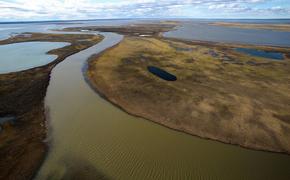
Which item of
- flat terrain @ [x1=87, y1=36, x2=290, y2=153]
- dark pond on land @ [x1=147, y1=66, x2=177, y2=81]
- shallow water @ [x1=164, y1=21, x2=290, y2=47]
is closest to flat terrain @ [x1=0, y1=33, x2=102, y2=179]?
flat terrain @ [x1=87, y1=36, x2=290, y2=153]

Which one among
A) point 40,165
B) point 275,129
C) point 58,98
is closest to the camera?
point 40,165

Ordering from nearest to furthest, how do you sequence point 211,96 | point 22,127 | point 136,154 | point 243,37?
point 136,154 → point 22,127 → point 211,96 → point 243,37

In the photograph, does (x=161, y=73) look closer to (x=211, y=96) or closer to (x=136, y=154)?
(x=211, y=96)

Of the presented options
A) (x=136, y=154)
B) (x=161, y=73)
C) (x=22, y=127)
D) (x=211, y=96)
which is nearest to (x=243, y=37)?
(x=161, y=73)

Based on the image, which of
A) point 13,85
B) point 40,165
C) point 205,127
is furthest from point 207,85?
point 13,85

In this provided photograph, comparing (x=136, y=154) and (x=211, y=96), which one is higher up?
(x=211, y=96)

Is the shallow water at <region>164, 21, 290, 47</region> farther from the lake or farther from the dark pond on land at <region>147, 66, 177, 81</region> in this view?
the lake

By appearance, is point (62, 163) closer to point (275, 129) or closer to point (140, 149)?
point (140, 149)

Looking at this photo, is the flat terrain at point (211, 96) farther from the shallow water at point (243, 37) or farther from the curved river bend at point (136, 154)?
the shallow water at point (243, 37)

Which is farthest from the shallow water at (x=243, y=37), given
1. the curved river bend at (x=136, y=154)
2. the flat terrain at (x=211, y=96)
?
the curved river bend at (x=136, y=154)
